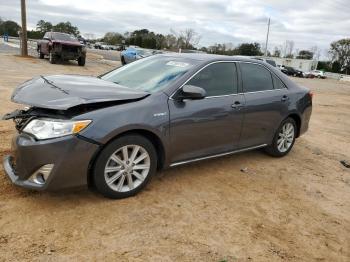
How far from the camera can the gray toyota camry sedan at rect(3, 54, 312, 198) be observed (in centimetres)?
372

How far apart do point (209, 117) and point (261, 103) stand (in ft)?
3.85

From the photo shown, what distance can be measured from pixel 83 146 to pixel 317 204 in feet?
9.57

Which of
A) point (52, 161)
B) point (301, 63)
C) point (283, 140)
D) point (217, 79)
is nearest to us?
point (52, 161)

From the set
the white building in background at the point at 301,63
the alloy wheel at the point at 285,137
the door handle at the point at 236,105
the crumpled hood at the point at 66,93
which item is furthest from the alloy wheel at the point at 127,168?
the white building in background at the point at 301,63

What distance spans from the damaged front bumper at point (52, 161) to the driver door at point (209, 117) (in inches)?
44.5

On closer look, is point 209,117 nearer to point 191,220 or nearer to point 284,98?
point 191,220

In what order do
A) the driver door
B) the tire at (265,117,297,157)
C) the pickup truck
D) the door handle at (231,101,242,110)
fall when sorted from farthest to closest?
the pickup truck < the tire at (265,117,297,157) < the door handle at (231,101,242,110) < the driver door

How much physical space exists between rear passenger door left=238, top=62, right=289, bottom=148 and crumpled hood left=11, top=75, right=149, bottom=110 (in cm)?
174

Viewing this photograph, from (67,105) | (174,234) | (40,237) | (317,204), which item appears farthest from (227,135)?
(40,237)

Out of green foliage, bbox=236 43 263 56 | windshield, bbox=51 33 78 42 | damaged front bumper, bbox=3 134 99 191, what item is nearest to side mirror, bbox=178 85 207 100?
damaged front bumper, bbox=3 134 99 191

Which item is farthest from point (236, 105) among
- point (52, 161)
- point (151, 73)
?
point (52, 161)

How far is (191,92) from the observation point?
4449mm

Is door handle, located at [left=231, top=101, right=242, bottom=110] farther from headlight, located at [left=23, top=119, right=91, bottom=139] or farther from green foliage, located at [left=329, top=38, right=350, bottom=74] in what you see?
green foliage, located at [left=329, top=38, right=350, bottom=74]

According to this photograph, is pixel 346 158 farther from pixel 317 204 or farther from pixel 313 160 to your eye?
pixel 317 204
